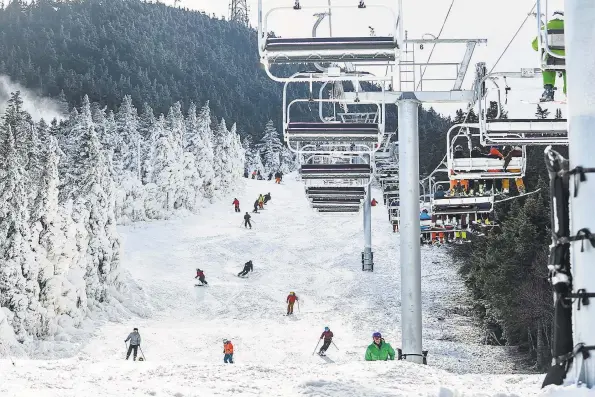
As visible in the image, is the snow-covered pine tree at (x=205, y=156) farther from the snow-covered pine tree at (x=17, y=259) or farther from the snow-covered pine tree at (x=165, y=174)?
the snow-covered pine tree at (x=17, y=259)

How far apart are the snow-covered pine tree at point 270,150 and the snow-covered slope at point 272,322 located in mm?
65050

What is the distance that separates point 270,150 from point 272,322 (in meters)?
97.9

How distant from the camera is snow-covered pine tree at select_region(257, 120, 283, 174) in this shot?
125312 millimetres

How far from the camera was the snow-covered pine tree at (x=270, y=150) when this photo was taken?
411 ft

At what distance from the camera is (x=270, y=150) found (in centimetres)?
12681

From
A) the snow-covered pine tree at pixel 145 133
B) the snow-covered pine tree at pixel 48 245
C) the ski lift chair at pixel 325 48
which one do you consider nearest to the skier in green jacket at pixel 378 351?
the ski lift chair at pixel 325 48

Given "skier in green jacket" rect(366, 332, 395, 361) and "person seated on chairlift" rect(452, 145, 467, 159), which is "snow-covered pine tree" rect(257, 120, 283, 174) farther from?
"skier in green jacket" rect(366, 332, 395, 361)

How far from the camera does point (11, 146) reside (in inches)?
1331

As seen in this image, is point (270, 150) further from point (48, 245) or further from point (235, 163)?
point (48, 245)

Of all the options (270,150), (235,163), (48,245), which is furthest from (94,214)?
(270,150)

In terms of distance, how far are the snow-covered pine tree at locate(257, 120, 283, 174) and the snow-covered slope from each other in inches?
2561

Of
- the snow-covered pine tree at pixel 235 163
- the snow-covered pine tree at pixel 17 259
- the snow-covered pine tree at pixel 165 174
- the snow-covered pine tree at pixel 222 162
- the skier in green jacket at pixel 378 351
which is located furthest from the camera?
the snow-covered pine tree at pixel 235 163

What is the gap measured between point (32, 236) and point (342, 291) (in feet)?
39.8

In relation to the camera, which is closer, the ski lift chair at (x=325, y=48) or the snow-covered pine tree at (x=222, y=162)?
the ski lift chair at (x=325, y=48)
